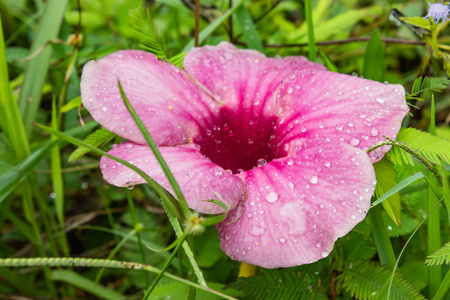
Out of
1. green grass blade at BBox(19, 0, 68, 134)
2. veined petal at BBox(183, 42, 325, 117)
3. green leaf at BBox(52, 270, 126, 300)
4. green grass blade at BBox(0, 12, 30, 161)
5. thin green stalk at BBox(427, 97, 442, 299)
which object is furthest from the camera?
green grass blade at BBox(19, 0, 68, 134)

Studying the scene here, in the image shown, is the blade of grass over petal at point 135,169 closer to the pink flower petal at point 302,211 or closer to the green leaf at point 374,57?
the pink flower petal at point 302,211

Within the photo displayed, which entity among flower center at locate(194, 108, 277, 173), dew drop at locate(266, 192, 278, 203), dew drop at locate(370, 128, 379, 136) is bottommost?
flower center at locate(194, 108, 277, 173)

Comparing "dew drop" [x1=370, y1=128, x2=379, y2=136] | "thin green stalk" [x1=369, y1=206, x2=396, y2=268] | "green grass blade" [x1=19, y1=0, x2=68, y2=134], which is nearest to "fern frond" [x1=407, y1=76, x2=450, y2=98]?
"dew drop" [x1=370, y1=128, x2=379, y2=136]

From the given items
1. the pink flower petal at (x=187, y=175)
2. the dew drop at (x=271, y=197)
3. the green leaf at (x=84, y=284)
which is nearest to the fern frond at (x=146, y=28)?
the pink flower petal at (x=187, y=175)

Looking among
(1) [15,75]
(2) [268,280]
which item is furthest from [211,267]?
(1) [15,75]

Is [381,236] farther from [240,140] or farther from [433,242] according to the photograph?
[240,140]

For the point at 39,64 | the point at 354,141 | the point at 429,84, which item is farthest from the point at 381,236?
the point at 39,64

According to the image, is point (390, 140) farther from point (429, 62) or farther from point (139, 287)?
point (139, 287)

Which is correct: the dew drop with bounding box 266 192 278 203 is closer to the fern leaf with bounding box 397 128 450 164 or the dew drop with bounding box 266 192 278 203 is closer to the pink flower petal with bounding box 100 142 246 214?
the pink flower petal with bounding box 100 142 246 214
